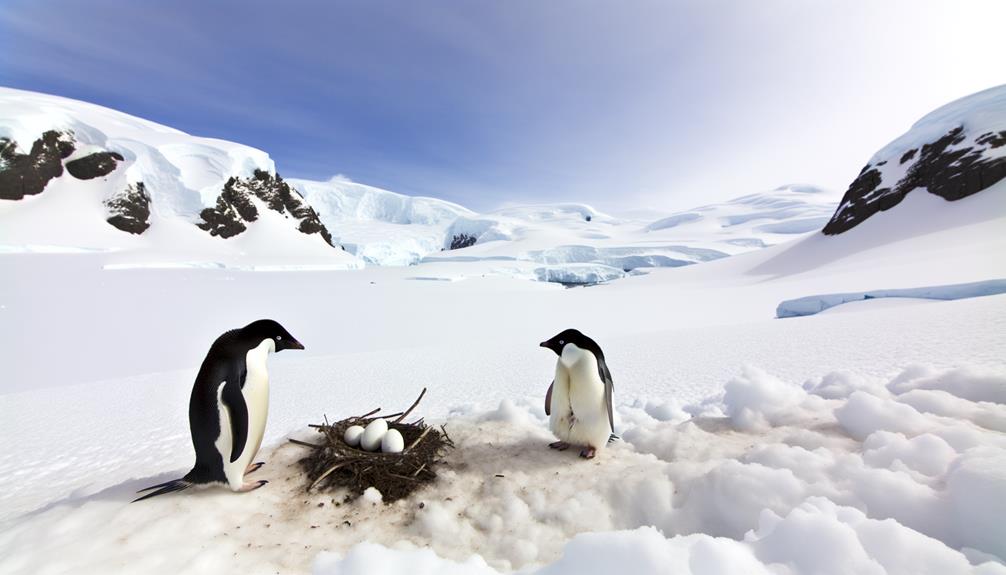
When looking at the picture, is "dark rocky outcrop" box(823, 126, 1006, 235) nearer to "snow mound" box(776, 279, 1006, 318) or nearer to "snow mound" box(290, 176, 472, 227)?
"snow mound" box(776, 279, 1006, 318)

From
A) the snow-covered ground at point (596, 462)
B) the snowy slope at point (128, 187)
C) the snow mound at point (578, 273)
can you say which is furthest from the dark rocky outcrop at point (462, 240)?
the snow-covered ground at point (596, 462)

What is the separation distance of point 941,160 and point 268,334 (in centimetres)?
2621

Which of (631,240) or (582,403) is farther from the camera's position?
(631,240)

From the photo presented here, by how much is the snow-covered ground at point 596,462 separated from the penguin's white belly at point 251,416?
0.10 meters

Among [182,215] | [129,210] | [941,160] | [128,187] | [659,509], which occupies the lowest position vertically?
[659,509]

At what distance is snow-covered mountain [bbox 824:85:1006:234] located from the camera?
15.1 m

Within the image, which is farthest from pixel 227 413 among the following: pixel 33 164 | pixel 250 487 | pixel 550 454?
pixel 33 164

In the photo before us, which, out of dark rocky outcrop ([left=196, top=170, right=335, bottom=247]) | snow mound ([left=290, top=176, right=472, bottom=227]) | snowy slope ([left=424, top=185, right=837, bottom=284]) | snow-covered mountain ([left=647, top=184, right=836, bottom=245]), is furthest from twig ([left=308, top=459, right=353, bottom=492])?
snow mound ([left=290, top=176, right=472, bottom=227])

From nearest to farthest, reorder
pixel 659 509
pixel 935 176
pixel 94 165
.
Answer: pixel 659 509 → pixel 935 176 → pixel 94 165

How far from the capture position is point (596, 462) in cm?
176

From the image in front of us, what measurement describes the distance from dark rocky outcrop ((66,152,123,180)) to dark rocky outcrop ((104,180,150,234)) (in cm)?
258

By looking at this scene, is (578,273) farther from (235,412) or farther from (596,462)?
(235,412)

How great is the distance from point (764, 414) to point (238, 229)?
30.8 m

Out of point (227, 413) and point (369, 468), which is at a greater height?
point (227, 413)
